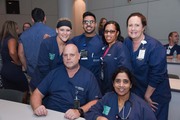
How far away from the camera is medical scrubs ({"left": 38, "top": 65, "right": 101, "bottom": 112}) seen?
1.79 meters

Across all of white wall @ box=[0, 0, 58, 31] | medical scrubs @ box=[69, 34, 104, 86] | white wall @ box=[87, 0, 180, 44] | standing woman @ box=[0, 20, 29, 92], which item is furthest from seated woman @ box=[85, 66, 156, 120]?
white wall @ box=[0, 0, 58, 31]

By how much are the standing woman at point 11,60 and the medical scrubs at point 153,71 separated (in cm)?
149

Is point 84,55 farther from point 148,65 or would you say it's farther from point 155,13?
point 155,13

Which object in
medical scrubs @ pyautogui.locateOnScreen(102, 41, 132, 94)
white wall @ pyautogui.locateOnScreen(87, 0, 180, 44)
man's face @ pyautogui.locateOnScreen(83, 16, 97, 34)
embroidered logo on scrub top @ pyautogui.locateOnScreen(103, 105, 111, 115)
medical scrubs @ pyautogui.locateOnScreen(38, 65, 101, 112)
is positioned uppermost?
white wall @ pyautogui.locateOnScreen(87, 0, 180, 44)

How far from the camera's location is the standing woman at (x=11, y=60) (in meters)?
2.66

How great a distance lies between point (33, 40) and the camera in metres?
2.64

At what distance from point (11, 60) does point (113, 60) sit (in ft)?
4.76

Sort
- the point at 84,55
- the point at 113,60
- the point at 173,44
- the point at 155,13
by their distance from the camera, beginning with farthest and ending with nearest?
the point at 155,13
the point at 173,44
the point at 84,55
the point at 113,60

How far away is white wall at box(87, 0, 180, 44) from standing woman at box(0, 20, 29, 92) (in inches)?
146

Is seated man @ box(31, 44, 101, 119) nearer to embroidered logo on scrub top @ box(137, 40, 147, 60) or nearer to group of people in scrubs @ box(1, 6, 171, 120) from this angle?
group of people in scrubs @ box(1, 6, 171, 120)

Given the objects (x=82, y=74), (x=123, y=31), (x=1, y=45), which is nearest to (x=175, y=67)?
(x=123, y=31)

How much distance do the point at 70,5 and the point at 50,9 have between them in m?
1.14

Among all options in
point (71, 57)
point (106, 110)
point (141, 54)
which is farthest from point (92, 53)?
point (106, 110)

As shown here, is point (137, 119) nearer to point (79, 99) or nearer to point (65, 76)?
point (79, 99)
